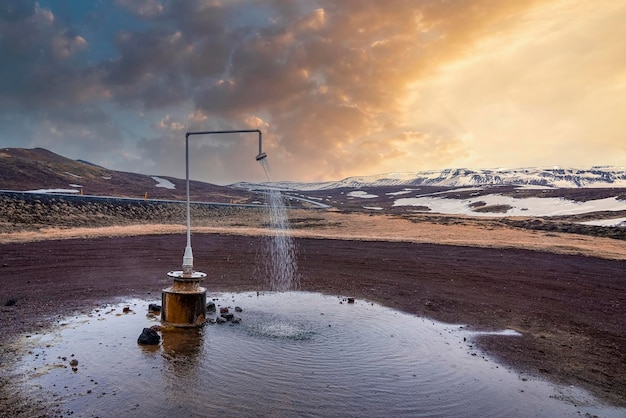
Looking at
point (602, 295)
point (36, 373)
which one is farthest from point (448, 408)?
point (602, 295)

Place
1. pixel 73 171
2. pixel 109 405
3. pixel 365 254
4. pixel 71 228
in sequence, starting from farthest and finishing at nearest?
pixel 73 171, pixel 71 228, pixel 365 254, pixel 109 405

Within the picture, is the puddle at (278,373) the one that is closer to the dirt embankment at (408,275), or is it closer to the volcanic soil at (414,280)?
the volcanic soil at (414,280)

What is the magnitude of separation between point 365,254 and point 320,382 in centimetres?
2029

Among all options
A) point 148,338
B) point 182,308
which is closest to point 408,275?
point 182,308

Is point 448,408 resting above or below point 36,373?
below

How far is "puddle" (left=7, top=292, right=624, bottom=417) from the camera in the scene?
7586 mm

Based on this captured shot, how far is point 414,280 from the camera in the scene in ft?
67.2

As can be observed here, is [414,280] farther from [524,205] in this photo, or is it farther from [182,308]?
[524,205]

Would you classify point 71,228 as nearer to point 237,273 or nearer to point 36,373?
point 237,273

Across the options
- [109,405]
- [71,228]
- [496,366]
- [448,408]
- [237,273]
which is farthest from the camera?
Result: [71,228]

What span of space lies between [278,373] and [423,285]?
11.9m

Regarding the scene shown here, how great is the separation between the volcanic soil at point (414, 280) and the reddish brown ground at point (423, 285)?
6 centimetres

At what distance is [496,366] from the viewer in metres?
9.99

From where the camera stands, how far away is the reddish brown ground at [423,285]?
11.1 meters
